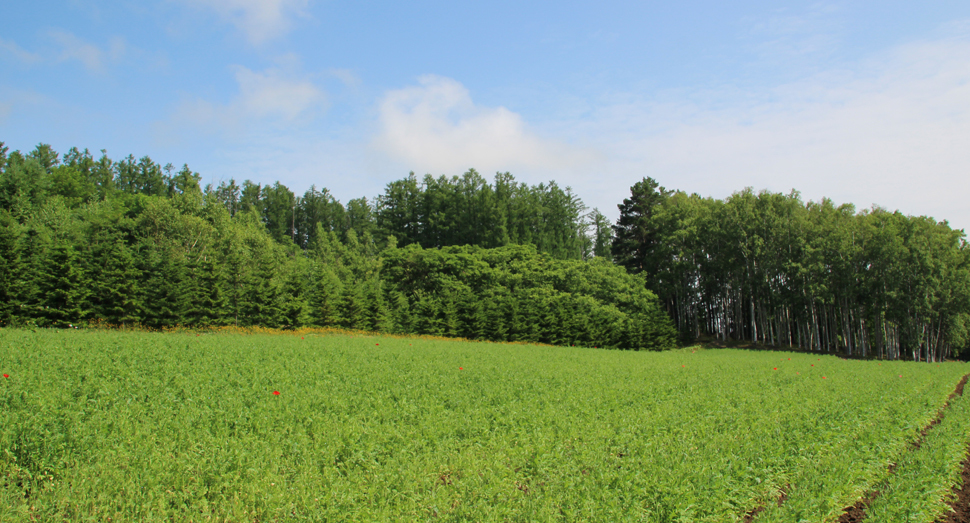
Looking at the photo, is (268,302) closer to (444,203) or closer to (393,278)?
(393,278)

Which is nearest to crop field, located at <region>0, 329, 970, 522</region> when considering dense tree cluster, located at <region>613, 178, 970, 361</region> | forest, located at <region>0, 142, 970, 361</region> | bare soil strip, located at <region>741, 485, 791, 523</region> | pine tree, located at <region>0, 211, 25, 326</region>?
bare soil strip, located at <region>741, 485, 791, 523</region>

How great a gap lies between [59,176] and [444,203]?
53412 mm

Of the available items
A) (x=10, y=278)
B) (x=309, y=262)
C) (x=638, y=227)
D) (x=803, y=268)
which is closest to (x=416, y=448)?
(x=10, y=278)

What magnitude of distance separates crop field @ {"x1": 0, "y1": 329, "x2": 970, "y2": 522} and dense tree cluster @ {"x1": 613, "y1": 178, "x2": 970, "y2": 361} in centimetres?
3561

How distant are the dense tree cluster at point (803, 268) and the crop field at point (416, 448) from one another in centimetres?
3561

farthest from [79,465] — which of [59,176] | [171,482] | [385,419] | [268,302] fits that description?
[59,176]

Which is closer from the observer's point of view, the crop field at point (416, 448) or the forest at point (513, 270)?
the crop field at point (416, 448)

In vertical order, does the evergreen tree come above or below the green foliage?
above

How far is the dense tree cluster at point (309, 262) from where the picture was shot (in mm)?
26797

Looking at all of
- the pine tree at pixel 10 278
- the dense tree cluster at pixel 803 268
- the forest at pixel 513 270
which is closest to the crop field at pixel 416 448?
the pine tree at pixel 10 278

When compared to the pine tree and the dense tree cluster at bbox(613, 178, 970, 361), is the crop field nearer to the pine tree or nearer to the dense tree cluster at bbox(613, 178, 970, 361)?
the pine tree

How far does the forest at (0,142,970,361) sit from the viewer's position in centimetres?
2820

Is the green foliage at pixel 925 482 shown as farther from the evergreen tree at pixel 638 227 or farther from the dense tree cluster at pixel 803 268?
the evergreen tree at pixel 638 227

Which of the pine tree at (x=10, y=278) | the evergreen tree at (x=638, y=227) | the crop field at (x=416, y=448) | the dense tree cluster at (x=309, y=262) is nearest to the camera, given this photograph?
the crop field at (x=416, y=448)
